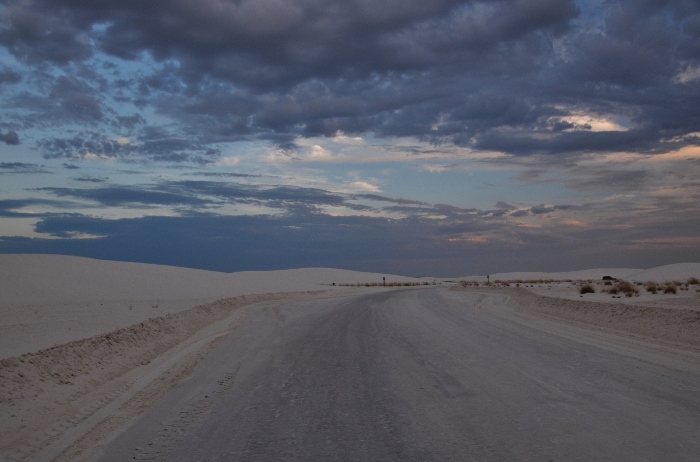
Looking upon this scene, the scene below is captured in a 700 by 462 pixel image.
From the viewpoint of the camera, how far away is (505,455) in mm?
5402

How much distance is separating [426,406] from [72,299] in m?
27.7

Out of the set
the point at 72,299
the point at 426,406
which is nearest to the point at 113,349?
the point at 426,406

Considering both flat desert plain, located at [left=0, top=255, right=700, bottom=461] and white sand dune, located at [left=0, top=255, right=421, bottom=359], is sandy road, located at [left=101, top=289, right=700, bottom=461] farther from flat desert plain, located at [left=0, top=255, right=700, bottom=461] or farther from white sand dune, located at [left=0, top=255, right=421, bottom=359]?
white sand dune, located at [left=0, top=255, right=421, bottom=359]

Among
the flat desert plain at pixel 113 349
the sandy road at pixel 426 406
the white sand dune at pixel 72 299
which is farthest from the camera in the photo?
the white sand dune at pixel 72 299

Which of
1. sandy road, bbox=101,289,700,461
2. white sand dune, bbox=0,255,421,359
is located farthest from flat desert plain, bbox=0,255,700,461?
sandy road, bbox=101,289,700,461

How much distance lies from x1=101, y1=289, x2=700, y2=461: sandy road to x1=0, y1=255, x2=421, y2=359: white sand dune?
19.0 feet

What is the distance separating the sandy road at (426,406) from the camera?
5688 millimetres

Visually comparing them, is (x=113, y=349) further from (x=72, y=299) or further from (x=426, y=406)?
(x=72, y=299)

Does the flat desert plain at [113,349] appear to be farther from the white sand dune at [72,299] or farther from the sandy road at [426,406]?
the sandy road at [426,406]

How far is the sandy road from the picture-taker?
569 centimetres

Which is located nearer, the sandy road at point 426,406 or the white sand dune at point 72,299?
the sandy road at point 426,406

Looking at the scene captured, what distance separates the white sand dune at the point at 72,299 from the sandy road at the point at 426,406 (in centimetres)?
579

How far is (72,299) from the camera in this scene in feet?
99.1

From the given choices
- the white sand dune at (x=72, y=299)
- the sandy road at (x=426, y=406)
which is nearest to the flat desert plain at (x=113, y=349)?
the white sand dune at (x=72, y=299)
